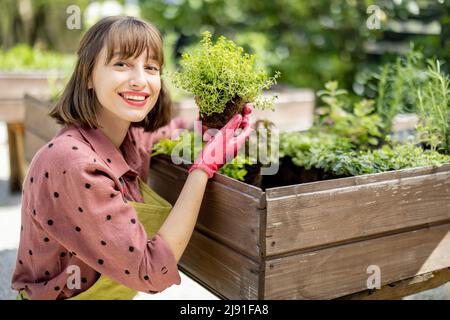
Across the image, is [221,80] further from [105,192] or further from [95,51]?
[105,192]

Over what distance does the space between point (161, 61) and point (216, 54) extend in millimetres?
170

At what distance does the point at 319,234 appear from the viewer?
1.50 metres

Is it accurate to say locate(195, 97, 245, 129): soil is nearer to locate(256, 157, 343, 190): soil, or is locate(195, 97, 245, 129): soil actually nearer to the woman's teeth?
the woman's teeth

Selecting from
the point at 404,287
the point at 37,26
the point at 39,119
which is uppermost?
the point at 37,26

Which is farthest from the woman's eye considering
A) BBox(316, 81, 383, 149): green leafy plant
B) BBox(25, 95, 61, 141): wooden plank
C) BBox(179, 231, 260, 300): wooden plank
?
BBox(25, 95, 61, 141): wooden plank

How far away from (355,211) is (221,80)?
531mm

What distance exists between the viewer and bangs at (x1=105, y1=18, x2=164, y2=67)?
1621 mm

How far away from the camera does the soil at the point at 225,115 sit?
5.54 feet

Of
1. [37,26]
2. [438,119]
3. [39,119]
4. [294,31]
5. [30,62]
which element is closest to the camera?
[438,119]

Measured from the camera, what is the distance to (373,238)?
1624mm

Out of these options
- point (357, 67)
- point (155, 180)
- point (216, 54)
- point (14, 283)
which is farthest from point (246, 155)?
point (357, 67)

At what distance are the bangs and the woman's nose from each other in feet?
0.14

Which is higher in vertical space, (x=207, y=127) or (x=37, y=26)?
(x=37, y=26)

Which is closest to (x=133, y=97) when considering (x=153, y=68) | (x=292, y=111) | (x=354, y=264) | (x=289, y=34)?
(x=153, y=68)
